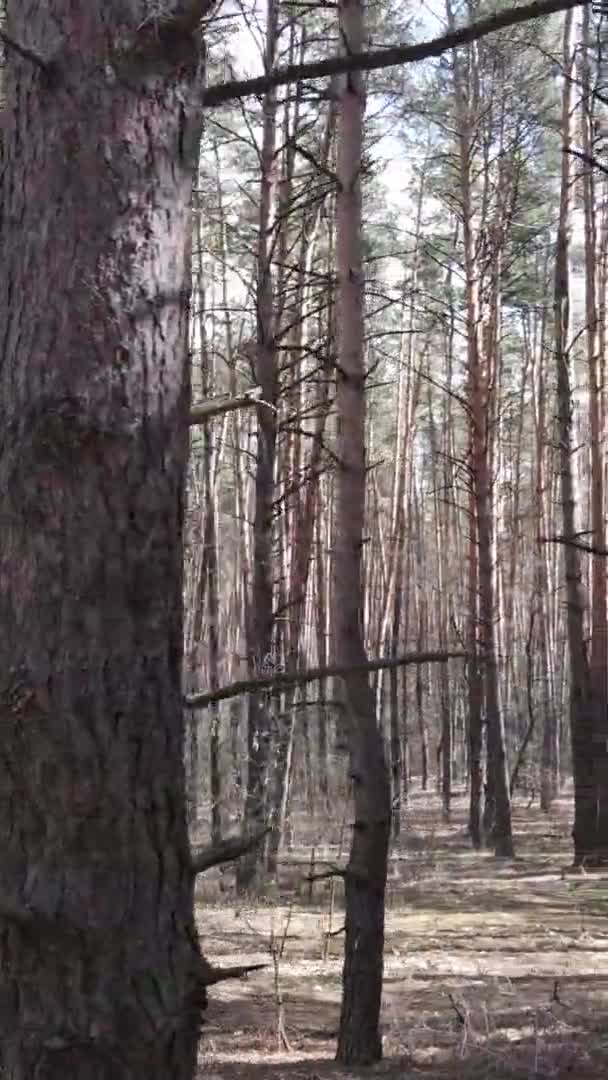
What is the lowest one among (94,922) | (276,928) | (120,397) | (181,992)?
(276,928)

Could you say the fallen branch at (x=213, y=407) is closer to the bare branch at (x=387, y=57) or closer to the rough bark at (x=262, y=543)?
the bare branch at (x=387, y=57)

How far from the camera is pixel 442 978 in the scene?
730 cm

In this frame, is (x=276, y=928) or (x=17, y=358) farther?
Result: (x=276, y=928)

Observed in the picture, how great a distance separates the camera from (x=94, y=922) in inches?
74.7

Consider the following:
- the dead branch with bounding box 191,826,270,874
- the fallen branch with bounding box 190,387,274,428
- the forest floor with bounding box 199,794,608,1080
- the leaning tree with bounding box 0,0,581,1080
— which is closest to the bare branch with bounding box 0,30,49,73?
the leaning tree with bounding box 0,0,581,1080

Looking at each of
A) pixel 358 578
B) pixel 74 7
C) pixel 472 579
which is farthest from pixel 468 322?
pixel 74 7

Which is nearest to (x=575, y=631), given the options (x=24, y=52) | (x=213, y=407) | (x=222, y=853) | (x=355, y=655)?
(x=355, y=655)

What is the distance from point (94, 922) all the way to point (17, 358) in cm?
92

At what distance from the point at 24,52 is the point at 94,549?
2.64ft

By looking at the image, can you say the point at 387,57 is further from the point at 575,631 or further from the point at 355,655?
the point at 575,631

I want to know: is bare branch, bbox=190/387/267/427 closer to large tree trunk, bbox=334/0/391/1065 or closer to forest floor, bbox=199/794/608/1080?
large tree trunk, bbox=334/0/391/1065

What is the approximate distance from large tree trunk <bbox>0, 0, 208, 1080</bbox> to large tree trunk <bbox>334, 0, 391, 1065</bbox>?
125 inches

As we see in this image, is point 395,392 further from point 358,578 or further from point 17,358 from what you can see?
point 17,358

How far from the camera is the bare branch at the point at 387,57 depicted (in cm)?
225
